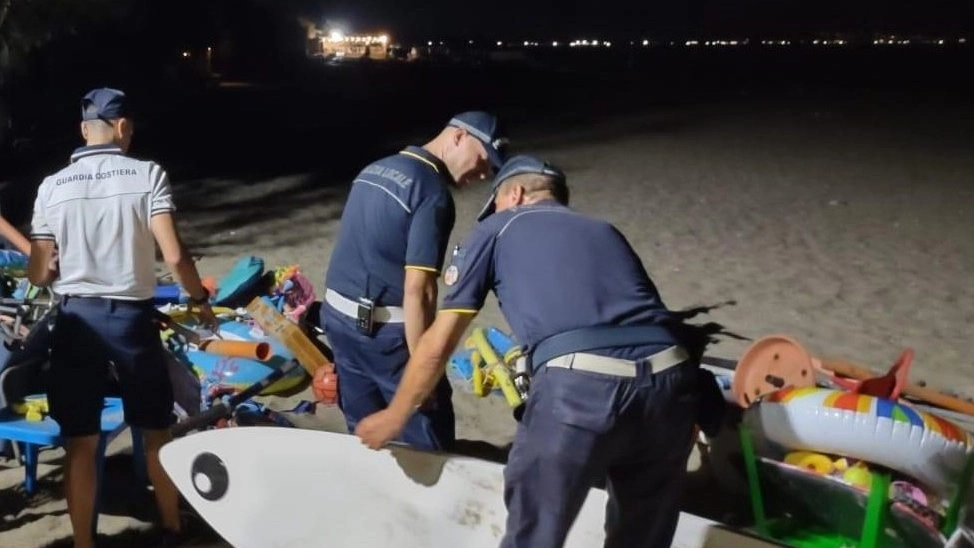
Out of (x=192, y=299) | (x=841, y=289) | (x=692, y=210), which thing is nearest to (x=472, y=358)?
(x=192, y=299)

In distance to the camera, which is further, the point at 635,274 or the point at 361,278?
the point at 361,278

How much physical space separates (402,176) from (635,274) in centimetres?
109

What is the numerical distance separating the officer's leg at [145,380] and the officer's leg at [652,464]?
1929 mm

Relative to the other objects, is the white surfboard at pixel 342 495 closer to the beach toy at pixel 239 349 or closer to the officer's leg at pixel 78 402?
the officer's leg at pixel 78 402

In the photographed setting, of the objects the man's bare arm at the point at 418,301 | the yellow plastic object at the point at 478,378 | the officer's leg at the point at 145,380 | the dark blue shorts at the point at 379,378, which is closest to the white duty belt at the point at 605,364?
the man's bare arm at the point at 418,301

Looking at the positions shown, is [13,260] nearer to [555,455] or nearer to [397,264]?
[397,264]

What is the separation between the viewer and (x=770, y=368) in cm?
498

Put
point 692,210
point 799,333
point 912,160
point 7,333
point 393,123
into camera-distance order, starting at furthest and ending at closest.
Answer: point 393,123, point 912,160, point 692,210, point 799,333, point 7,333

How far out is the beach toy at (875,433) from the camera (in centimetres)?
405

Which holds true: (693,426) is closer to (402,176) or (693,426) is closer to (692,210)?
(402,176)

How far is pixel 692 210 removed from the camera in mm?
12484

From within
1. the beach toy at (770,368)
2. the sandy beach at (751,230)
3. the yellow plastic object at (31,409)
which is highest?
the beach toy at (770,368)

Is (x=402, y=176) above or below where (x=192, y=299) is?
above

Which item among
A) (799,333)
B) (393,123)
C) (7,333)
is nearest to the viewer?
(7,333)
